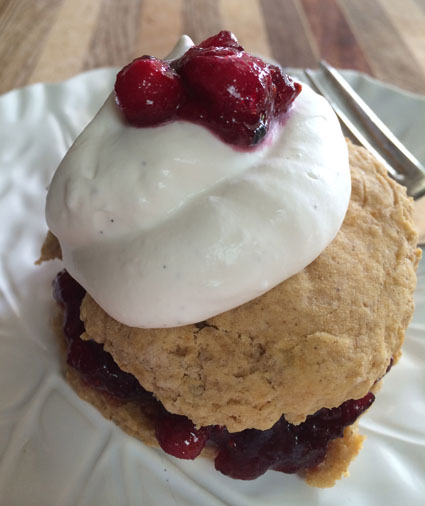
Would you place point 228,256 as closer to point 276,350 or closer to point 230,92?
point 276,350

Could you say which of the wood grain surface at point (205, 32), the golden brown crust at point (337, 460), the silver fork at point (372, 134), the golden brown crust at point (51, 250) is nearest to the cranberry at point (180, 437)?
the golden brown crust at point (337, 460)

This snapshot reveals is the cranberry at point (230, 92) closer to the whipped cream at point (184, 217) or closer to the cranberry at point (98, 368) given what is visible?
the whipped cream at point (184, 217)

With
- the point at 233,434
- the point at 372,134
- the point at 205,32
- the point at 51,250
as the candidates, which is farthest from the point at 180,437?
the point at 205,32

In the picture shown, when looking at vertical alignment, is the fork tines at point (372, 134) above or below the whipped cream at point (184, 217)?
below

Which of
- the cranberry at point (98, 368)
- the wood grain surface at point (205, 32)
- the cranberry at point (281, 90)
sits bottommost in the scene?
the cranberry at point (98, 368)

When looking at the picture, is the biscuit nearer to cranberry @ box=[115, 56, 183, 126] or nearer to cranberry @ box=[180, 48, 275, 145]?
cranberry @ box=[180, 48, 275, 145]

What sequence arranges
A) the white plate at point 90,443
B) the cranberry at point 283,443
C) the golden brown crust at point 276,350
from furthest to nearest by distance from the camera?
the cranberry at point 283,443, the white plate at point 90,443, the golden brown crust at point 276,350

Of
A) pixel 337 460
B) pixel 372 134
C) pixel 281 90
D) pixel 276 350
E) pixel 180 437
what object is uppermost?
pixel 281 90

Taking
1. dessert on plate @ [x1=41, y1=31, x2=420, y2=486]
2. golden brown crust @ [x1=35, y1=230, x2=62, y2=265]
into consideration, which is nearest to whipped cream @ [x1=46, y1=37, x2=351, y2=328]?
dessert on plate @ [x1=41, y1=31, x2=420, y2=486]
